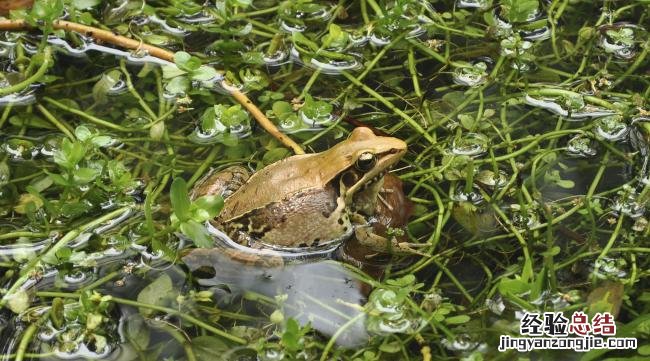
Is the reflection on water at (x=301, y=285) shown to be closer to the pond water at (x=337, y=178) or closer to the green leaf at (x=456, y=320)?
the pond water at (x=337, y=178)

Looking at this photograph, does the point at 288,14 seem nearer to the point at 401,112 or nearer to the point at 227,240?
the point at 401,112

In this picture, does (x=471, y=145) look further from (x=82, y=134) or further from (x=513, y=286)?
(x=82, y=134)

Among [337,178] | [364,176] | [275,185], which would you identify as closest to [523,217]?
[364,176]

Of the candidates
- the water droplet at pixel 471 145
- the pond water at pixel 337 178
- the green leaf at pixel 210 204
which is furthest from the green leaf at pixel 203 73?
the water droplet at pixel 471 145

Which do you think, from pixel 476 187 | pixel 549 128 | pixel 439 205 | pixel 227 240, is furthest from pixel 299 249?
pixel 549 128

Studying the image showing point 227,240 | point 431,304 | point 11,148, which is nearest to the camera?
point 431,304
